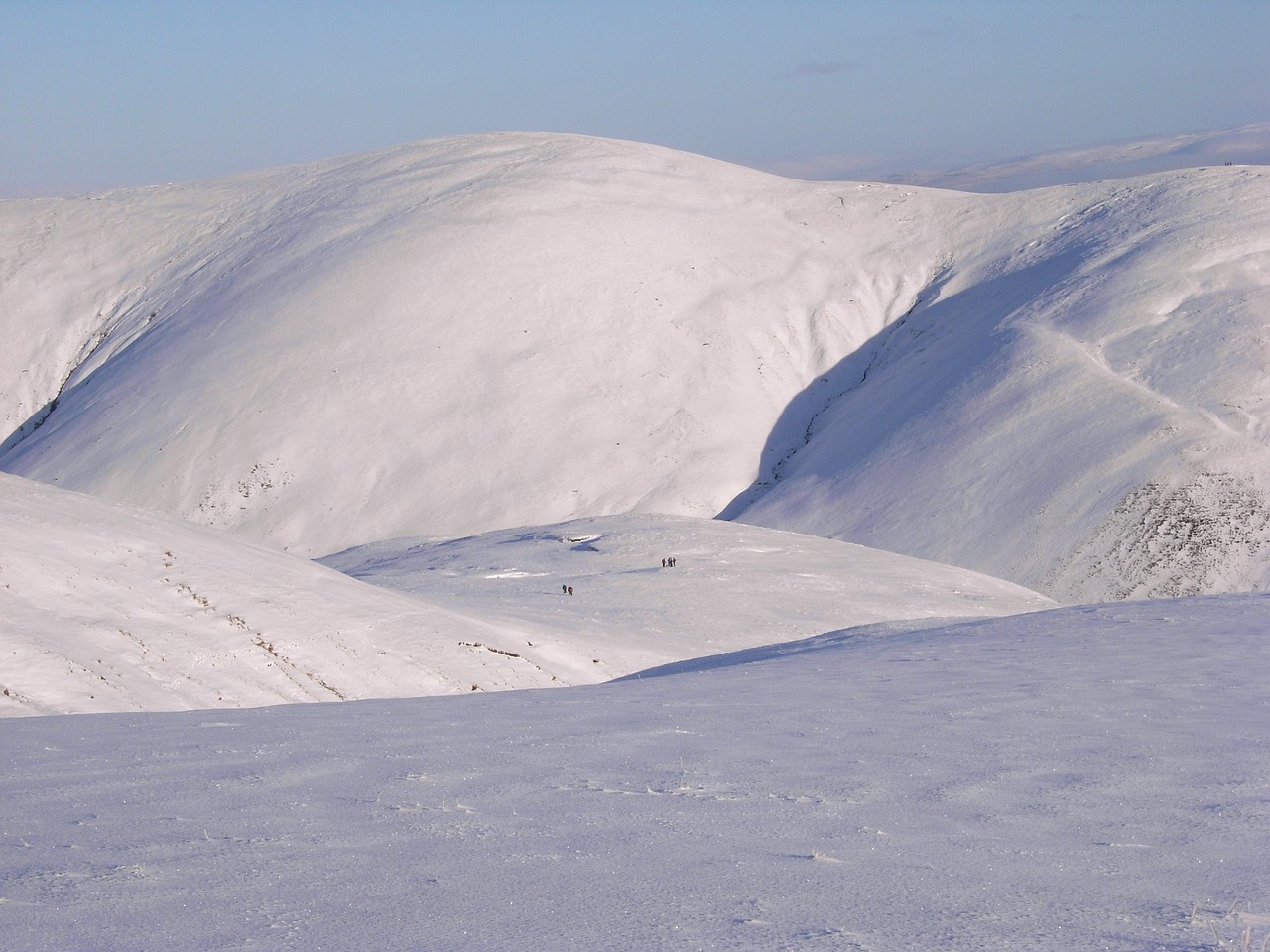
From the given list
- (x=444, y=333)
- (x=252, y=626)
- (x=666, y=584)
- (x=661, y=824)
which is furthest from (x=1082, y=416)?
(x=661, y=824)

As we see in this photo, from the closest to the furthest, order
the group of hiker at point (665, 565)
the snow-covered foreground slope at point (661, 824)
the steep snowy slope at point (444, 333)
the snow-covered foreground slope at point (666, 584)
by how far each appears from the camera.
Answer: the snow-covered foreground slope at point (661, 824)
the snow-covered foreground slope at point (666, 584)
the group of hiker at point (665, 565)
the steep snowy slope at point (444, 333)

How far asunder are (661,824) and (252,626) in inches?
375

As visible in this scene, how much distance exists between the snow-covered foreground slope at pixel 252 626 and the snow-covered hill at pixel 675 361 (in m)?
12.6

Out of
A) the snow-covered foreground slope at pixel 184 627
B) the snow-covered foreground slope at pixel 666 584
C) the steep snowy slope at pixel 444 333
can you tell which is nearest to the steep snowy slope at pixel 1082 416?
the steep snowy slope at pixel 444 333

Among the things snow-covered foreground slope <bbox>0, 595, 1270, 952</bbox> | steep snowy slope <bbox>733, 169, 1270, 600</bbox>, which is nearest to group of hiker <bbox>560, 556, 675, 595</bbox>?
steep snowy slope <bbox>733, 169, 1270, 600</bbox>

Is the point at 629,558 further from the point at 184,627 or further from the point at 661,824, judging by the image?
the point at 661,824

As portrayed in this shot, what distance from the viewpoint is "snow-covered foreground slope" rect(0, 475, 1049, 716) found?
1170 centimetres

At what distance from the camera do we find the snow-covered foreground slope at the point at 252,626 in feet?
38.4

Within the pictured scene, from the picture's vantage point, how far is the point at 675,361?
1676 inches

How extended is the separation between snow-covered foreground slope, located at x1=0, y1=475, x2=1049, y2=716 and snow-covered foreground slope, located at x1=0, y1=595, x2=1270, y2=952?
3589mm

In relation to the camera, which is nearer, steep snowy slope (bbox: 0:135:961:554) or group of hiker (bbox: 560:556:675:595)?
group of hiker (bbox: 560:556:675:595)

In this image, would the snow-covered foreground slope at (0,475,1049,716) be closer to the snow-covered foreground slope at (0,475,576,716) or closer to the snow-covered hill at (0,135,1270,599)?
the snow-covered foreground slope at (0,475,576,716)

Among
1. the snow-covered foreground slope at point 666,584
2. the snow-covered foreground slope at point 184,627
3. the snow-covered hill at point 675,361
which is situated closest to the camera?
the snow-covered foreground slope at point 184,627

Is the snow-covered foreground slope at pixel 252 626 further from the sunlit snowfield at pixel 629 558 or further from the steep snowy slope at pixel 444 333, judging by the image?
the steep snowy slope at pixel 444 333
